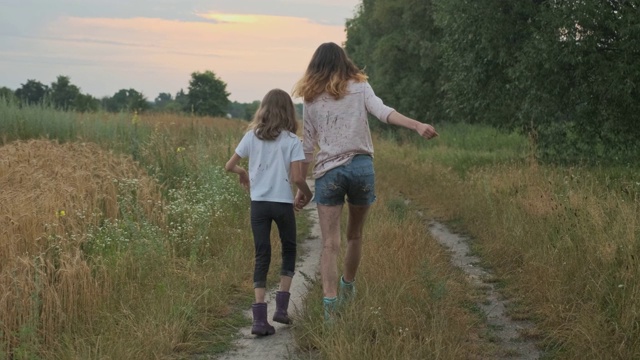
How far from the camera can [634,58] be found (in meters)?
12.3

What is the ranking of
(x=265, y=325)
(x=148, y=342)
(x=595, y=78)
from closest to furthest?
(x=148, y=342)
(x=265, y=325)
(x=595, y=78)

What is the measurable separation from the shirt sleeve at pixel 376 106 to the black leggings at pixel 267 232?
1.07 meters

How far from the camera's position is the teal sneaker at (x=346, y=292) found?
5105 millimetres

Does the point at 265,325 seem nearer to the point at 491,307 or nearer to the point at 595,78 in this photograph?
the point at 491,307

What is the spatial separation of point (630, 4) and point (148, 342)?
35.3 feet

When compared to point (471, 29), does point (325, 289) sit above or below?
below

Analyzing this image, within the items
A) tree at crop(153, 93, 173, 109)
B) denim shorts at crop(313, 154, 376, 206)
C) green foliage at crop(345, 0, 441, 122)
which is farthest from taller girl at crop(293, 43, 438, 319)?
tree at crop(153, 93, 173, 109)

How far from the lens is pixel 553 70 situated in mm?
13430

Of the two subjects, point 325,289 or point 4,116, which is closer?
point 325,289

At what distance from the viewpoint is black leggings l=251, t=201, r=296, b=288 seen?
5.33 meters

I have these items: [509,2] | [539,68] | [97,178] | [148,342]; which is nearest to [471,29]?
[509,2]

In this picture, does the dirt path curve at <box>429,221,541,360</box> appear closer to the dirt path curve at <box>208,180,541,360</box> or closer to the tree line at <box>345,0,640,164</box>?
the dirt path curve at <box>208,180,541,360</box>

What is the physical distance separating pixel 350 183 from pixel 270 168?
71cm

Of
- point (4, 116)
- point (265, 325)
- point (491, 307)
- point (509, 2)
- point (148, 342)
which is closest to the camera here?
point (148, 342)
